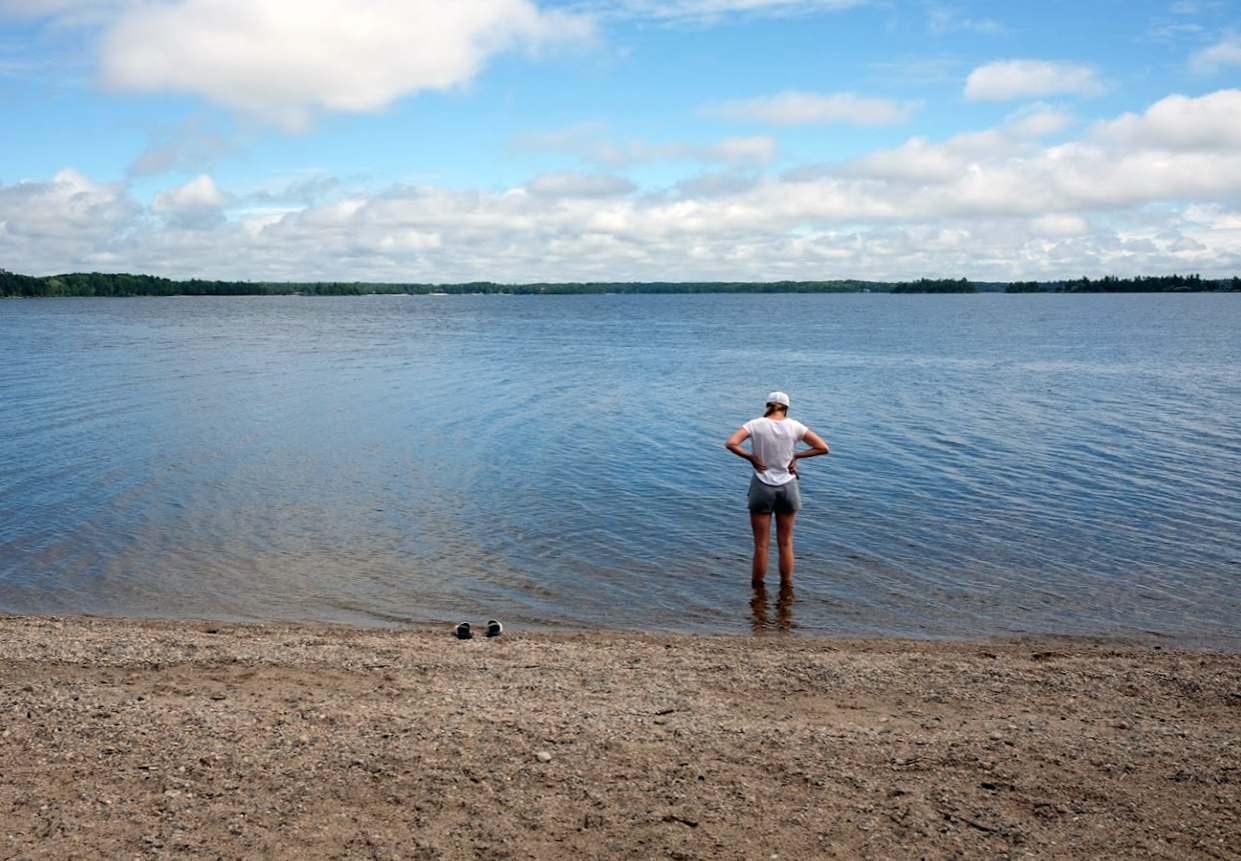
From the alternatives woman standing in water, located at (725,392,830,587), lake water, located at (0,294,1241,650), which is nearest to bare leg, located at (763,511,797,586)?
woman standing in water, located at (725,392,830,587)

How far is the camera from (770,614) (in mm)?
11930

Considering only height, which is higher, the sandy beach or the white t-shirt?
the white t-shirt

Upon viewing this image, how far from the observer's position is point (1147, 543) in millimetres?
14969

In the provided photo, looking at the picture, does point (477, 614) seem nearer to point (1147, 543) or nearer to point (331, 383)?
point (1147, 543)

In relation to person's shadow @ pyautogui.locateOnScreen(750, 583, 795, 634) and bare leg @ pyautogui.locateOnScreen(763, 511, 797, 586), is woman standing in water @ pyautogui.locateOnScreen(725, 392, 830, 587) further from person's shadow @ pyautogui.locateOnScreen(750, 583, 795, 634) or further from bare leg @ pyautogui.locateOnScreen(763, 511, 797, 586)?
person's shadow @ pyautogui.locateOnScreen(750, 583, 795, 634)

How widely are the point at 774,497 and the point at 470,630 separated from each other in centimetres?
417

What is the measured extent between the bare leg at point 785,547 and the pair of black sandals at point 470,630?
12.4 feet

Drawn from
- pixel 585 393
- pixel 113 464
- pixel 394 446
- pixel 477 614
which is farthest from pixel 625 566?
pixel 585 393

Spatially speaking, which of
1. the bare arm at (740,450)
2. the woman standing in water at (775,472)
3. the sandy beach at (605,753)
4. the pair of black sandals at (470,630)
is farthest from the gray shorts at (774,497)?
the pair of black sandals at (470,630)

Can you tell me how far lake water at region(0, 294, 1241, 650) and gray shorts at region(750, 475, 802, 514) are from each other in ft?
3.71

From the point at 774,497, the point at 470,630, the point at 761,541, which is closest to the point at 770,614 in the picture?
the point at 761,541

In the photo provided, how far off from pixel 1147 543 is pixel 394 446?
1650 cm

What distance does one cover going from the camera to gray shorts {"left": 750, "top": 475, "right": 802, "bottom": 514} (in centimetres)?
1242

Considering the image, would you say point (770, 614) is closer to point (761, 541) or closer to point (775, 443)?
point (761, 541)
